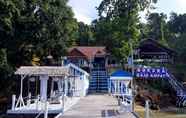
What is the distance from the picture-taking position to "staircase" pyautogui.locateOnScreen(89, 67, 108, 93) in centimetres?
5905

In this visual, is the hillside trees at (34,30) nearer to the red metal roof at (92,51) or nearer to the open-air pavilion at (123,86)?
the open-air pavilion at (123,86)

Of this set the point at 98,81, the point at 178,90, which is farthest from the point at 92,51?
the point at 178,90

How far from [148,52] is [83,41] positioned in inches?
840

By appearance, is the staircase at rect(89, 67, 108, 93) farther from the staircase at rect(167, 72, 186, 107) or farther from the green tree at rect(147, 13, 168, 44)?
the green tree at rect(147, 13, 168, 44)

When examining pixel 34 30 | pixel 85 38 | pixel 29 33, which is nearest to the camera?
pixel 29 33

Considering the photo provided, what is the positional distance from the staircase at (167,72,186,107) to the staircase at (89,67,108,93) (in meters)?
8.85

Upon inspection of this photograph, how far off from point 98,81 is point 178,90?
11.8 m

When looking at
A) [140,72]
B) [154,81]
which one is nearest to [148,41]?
[154,81]

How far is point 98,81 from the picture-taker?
59844mm

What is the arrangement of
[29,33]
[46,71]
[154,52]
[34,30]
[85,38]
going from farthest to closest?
1. [85,38]
2. [154,52]
3. [34,30]
4. [29,33]
5. [46,71]

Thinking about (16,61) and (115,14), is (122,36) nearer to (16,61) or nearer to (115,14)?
(115,14)

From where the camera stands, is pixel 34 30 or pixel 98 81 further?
pixel 98 81

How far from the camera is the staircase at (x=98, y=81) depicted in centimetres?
5905

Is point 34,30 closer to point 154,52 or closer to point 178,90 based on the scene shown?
point 178,90
